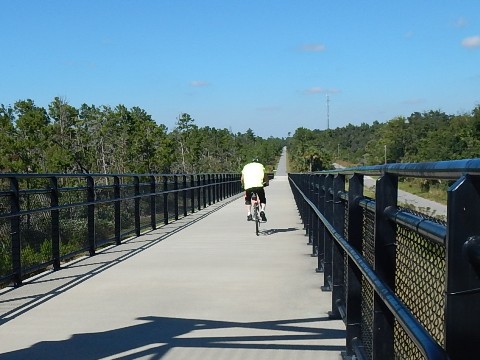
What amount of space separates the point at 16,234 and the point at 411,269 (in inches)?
234

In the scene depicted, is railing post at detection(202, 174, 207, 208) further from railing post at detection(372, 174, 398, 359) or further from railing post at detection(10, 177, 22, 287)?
railing post at detection(372, 174, 398, 359)

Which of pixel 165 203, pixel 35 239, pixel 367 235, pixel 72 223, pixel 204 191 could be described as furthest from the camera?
pixel 204 191

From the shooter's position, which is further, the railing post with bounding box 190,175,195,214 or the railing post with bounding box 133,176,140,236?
the railing post with bounding box 190,175,195,214

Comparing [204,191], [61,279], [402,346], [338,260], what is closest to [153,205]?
[61,279]

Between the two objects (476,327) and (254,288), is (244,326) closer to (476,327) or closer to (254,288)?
(254,288)

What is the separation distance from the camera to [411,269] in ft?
9.52

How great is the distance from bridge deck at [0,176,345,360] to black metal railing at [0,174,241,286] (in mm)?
273

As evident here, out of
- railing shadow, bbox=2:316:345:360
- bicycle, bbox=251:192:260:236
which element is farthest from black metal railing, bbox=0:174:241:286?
railing shadow, bbox=2:316:345:360

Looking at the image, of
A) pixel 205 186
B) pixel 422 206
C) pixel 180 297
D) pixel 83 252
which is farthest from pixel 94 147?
pixel 422 206

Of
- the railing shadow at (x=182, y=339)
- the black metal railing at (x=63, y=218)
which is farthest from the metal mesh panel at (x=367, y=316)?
the black metal railing at (x=63, y=218)

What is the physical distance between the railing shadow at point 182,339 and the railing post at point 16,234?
97.2 inches

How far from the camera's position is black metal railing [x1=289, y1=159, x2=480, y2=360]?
1.72 m

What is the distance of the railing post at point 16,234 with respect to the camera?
771 centimetres

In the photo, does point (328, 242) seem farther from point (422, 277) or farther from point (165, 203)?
point (165, 203)
